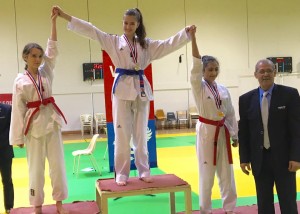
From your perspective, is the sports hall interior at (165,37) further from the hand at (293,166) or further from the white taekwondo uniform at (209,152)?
the hand at (293,166)

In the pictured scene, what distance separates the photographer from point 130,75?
4270 millimetres

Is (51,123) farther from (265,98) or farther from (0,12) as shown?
(0,12)

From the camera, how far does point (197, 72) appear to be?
4449 millimetres

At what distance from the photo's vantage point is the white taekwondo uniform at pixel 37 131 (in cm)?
400

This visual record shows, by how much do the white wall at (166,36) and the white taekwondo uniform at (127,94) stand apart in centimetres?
1173

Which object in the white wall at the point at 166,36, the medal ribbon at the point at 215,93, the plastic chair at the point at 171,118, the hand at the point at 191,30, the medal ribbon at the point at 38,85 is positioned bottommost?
the plastic chair at the point at 171,118

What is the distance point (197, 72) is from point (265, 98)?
940mm

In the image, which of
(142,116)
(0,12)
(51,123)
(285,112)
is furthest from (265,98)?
(0,12)

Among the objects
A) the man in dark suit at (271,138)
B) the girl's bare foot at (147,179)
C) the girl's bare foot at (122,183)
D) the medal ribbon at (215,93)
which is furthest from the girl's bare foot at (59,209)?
the medal ribbon at (215,93)

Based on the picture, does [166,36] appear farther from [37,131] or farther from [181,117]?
[37,131]

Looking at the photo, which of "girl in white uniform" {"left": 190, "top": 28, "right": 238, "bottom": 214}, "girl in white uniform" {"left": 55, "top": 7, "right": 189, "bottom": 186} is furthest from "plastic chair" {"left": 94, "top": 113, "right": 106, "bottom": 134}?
"girl in white uniform" {"left": 55, "top": 7, "right": 189, "bottom": 186}

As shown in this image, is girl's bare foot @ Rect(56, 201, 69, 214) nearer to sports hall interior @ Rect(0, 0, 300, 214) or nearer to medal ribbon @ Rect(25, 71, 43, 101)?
medal ribbon @ Rect(25, 71, 43, 101)

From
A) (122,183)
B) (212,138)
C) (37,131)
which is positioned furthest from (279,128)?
(37,131)

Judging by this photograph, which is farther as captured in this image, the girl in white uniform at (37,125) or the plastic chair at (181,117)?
the plastic chair at (181,117)
